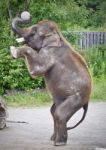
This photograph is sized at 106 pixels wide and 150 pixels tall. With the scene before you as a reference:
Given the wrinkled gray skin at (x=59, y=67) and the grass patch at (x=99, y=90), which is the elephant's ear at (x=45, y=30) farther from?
the grass patch at (x=99, y=90)

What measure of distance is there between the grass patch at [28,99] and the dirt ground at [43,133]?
2.90 ft

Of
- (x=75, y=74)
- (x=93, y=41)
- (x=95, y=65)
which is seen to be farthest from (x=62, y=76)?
(x=93, y=41)

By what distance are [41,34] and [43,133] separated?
178 centimetres

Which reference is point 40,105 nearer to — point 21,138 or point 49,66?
point 21,138

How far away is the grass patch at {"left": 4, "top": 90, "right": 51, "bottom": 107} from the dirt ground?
0.88 meters

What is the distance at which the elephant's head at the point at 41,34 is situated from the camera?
6098mm

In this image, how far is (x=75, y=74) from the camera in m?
6.07

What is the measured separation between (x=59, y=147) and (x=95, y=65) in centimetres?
934

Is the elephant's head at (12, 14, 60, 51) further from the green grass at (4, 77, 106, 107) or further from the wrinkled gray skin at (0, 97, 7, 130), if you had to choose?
the green grass at (4, 77, 106, 107)

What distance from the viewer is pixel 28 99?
38.4 feet

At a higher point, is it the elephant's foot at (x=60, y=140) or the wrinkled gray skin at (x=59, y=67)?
the wrinkled gray skin at (x=59, y=67)

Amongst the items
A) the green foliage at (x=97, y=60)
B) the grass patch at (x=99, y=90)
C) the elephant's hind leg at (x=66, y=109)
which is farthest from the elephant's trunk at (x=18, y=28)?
the green foliage at (x=97, y=60)

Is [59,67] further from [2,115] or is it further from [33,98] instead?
[33,98]

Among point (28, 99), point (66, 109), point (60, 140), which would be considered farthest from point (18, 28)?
point (28, 99)
